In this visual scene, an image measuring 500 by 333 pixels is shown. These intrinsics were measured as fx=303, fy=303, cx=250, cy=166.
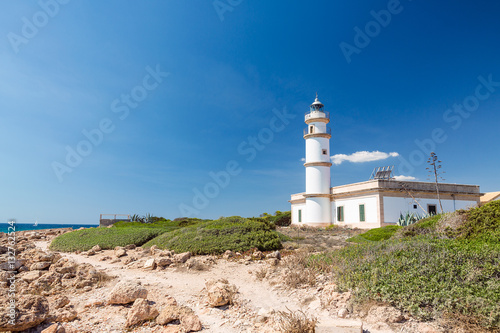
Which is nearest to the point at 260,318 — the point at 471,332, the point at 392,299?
the point at 392,299

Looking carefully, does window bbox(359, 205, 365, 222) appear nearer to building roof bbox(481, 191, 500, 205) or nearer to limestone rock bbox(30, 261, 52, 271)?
building roof bbox(481, 191, 500, 205)

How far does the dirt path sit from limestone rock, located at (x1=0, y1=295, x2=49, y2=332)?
63 centimetres

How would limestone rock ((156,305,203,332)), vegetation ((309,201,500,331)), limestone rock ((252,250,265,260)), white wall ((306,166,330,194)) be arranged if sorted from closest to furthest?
vegetation ((309,201,500,331)), limestone rock ((156,305,203,332)), limestone rock ((252,250,265,260)), white wall ((306,166,330,194))

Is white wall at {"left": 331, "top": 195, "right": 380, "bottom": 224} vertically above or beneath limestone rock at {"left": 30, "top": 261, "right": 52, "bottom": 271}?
above

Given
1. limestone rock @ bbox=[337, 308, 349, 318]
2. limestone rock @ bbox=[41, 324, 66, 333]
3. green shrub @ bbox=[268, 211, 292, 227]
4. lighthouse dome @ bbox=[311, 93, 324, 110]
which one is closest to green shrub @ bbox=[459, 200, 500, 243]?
limestone rock @ bbox=[337, 308, 349, 318]

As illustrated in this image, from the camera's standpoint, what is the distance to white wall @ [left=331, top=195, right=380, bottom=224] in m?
25.6

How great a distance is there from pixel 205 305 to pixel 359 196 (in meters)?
23.3

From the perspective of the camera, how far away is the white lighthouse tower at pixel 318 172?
96.2 feet

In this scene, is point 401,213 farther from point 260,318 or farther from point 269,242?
point 260,318

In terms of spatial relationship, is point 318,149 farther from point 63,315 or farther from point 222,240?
point 63,315

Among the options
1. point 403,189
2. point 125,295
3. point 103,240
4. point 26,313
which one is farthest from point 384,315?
point 403,189

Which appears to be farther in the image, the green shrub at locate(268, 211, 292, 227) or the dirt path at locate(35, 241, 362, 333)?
the green shrub at locate(268, 211, 292, 227)

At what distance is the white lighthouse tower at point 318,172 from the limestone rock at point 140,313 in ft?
81.5

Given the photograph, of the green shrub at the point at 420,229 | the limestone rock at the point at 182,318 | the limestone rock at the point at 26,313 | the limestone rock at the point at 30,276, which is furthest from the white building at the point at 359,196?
the limestone rock at the point at 26,313
